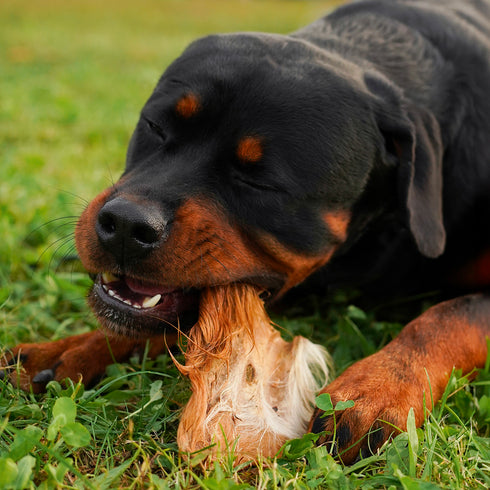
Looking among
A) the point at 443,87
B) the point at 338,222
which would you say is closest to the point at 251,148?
the point at 338,222

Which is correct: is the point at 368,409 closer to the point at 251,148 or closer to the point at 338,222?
the point at 338,222

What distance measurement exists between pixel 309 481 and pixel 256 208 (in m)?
1.00

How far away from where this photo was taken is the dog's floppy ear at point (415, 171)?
2658mm

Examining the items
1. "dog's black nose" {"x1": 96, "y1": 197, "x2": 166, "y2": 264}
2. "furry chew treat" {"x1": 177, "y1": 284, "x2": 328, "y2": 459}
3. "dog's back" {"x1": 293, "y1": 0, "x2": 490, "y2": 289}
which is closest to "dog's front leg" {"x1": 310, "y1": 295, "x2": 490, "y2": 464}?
"furry chew treat" {"x1": 177, "y1": 284, "x2": 328, "y2": 459}

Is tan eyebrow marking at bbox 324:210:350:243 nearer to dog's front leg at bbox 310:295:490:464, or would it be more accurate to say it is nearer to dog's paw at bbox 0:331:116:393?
dog's front leg at bbox 310:295:490:464

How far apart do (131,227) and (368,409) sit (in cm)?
97

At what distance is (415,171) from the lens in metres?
2.68

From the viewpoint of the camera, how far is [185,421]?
6.36ft

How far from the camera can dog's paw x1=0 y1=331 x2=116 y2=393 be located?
2314 millimetres

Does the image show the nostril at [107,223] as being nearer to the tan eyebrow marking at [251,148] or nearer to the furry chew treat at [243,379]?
the furry chew treat at [243,379]

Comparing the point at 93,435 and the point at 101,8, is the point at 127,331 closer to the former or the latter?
the point at 93,435

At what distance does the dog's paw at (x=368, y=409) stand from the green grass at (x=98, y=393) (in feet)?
0.20

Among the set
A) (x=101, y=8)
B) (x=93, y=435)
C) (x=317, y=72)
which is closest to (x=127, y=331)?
(x=93, y=435)

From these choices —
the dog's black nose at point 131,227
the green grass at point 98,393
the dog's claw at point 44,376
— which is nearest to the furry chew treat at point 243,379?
the green grass at point 98,393
